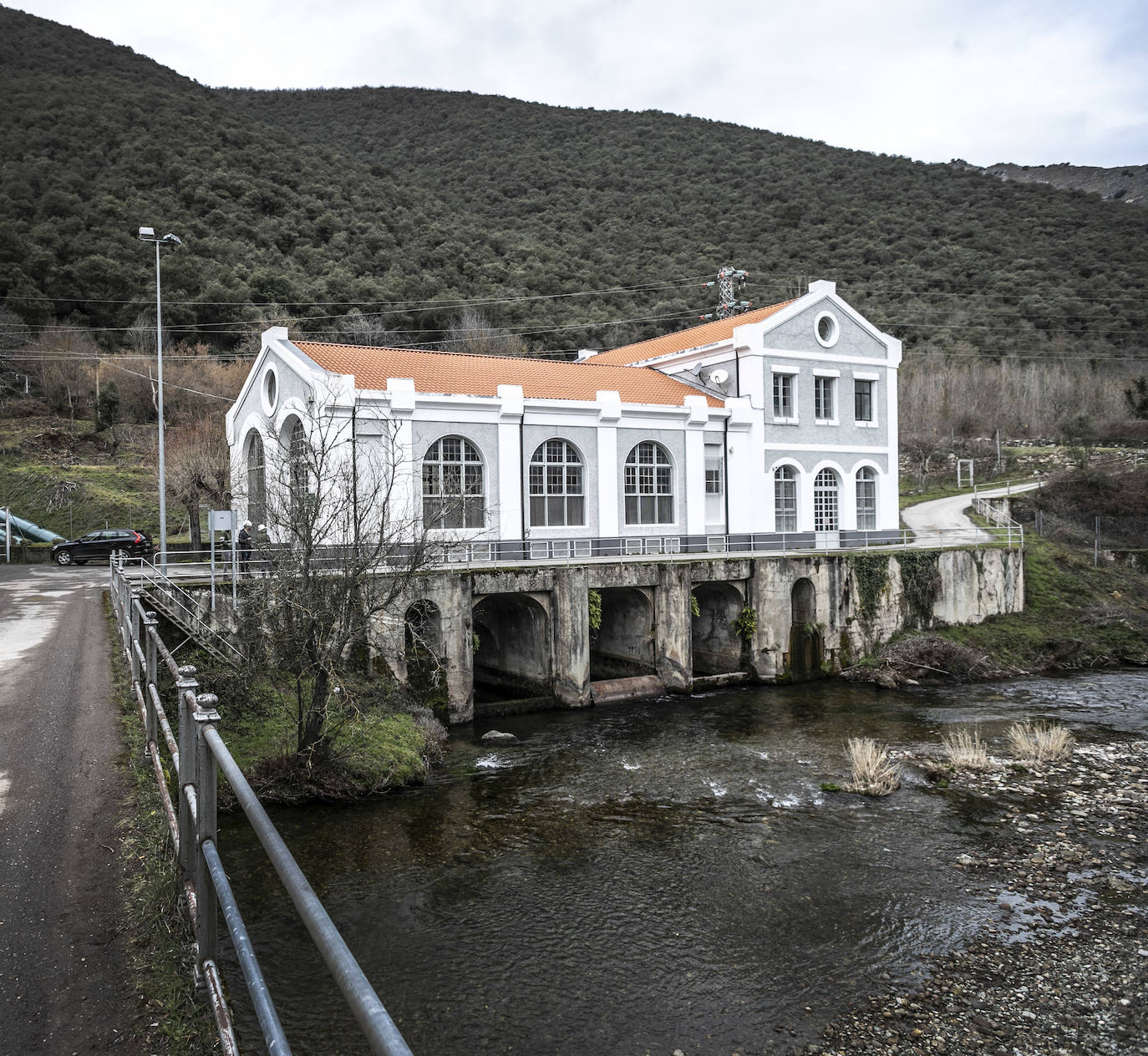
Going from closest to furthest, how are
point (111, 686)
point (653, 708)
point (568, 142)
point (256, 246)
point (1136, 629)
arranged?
point (111, 686) → point (653, 708) → point (1136, 629) → point (256, 246) → point (568, 142)

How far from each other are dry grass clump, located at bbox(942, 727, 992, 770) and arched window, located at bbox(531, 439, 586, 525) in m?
14.2

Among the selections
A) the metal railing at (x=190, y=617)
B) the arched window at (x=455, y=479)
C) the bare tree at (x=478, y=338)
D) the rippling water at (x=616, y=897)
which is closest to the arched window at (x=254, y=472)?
the arched window at (x=455, y=479)

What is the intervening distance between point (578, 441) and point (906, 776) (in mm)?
16099

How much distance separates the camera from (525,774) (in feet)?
56.4

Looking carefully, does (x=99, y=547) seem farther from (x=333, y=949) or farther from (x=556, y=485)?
(x=333, y=949)

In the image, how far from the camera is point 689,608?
26.0 meters

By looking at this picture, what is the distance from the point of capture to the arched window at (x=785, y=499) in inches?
1336

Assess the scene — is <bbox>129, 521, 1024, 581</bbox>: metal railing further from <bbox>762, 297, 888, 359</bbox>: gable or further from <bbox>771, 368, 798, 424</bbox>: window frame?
<bbox>762, 297, 888, 359</bbox>: gable

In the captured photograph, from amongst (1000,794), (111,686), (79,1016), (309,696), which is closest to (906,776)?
(1000,794)

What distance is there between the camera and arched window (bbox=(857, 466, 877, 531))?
36250 millimetres

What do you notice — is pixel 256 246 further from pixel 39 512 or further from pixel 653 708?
pixel 653 708

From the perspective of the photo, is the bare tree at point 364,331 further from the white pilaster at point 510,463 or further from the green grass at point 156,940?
the green grass at point 156,940

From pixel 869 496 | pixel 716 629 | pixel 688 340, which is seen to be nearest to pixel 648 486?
pixel 716 629

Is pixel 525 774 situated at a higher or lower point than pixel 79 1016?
lower
